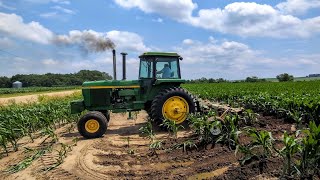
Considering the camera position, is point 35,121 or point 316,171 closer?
point 316,171

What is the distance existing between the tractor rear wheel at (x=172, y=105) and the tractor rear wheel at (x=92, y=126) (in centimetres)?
149

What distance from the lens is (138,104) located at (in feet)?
34.4

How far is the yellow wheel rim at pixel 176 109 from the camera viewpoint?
33.1ft

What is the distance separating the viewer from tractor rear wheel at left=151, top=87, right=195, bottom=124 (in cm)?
993

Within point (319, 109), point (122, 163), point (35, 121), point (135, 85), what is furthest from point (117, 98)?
point (319, 109)

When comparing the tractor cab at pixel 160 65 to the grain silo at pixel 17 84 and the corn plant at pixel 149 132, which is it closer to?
the corn plant at pixel 149 132

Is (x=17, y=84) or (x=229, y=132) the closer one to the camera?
(x=229, y=132)

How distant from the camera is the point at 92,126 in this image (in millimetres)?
9445

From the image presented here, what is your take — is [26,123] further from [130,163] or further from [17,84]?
[17,84]

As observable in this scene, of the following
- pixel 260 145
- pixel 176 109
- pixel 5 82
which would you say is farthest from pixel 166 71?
pixel 5 82

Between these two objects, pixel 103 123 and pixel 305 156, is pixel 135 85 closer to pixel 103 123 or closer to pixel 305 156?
pixel 103 123

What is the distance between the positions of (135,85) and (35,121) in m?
3.32

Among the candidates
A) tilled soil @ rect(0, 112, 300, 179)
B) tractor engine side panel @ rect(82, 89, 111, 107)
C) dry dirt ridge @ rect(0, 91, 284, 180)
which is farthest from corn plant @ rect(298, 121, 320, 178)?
tractor engine side panel @ rect(82, 89, 111, 107)

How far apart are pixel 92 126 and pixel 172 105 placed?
2369 mm
